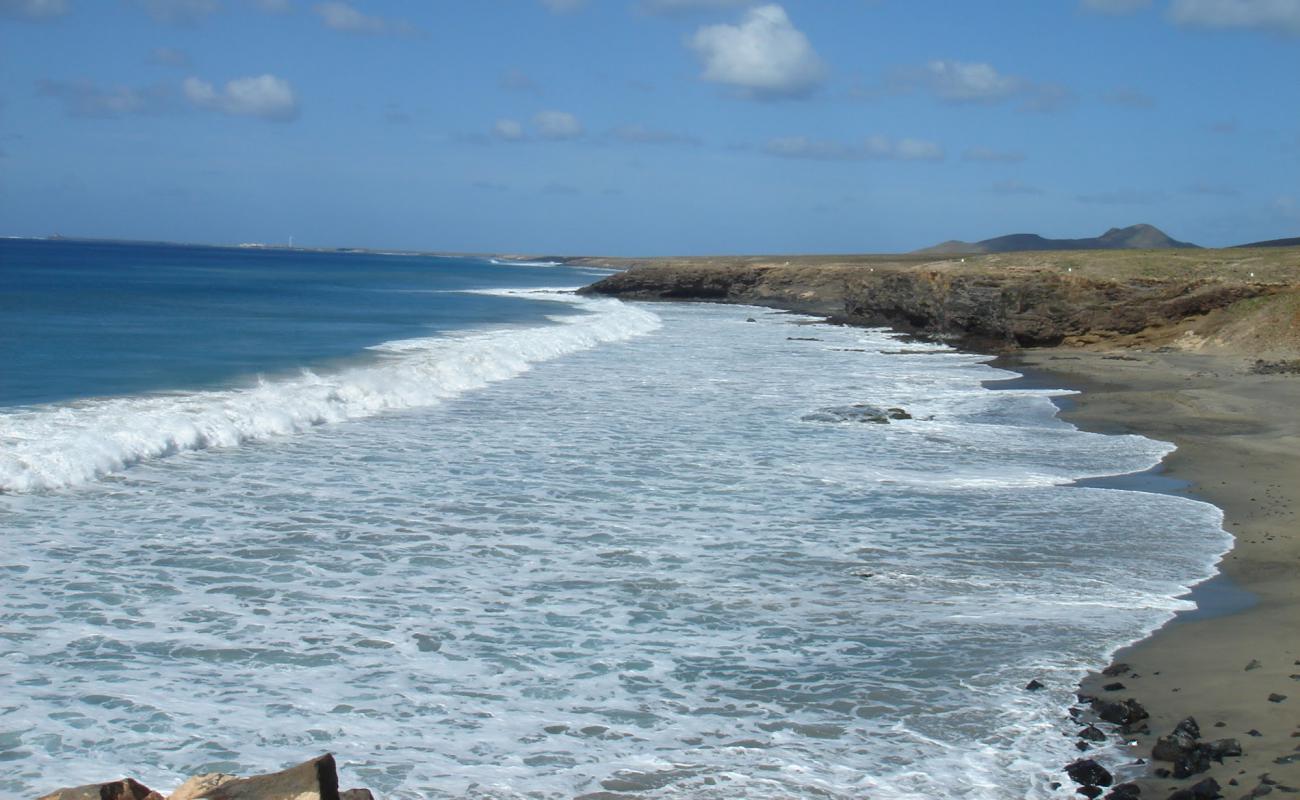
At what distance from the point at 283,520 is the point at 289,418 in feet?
22.9

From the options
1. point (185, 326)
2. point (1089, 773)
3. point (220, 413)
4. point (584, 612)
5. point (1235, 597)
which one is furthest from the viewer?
point (185, 326)

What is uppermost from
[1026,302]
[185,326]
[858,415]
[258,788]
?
[1026,302]

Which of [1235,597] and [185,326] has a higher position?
[185,326]

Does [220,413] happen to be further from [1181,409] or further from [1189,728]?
[1181,409]

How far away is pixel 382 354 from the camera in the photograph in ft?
97.6

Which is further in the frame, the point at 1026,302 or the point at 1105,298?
the point at 1026,302

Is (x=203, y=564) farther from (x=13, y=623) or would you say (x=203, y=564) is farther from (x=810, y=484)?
(x=810, y=484)

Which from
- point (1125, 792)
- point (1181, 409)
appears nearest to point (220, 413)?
point (1125, 792)

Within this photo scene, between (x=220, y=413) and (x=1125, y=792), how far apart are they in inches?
581

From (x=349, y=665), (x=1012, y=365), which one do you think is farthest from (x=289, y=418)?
(x=1012, y=365)

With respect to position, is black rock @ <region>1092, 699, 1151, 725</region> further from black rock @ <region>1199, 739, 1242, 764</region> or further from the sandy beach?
black rock @ <region>1199, 739, 1242, 764</region>

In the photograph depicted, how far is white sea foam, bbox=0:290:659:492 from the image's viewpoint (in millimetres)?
13375

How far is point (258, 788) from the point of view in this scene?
4.02 metres

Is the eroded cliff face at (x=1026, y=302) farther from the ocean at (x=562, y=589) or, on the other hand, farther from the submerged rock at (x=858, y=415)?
the submerged rock at (x=858, y=415)
